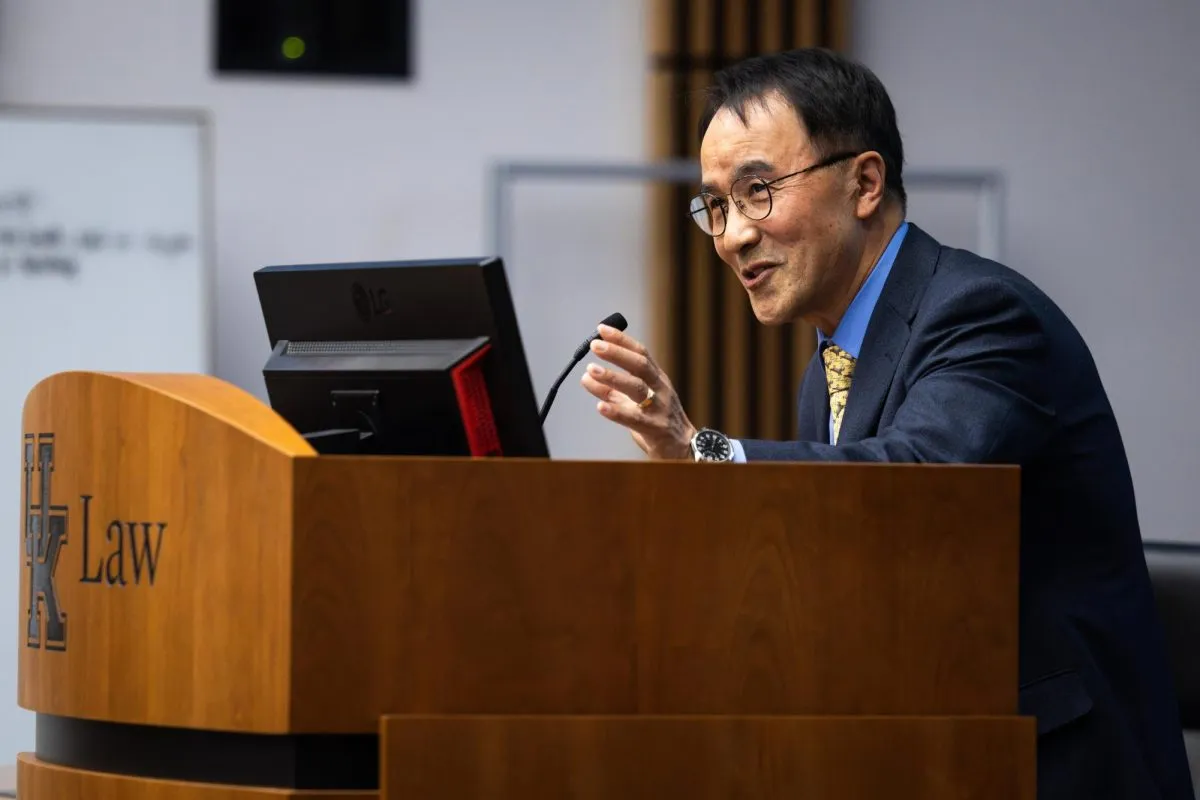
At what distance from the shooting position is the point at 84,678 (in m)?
1.40

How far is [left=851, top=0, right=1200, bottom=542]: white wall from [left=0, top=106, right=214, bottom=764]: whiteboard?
220 cm

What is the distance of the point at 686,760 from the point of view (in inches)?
51.2

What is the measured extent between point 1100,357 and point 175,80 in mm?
3014

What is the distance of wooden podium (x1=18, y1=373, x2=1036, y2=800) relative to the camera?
1276 mm

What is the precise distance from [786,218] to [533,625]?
975 mm

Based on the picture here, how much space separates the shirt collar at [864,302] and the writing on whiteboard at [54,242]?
261 centimetres

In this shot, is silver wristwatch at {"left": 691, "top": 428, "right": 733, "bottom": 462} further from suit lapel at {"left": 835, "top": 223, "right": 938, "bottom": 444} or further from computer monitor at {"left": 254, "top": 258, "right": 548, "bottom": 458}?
suit lapel at {"left": 835, "top": 223, "right": 938, "bottom": 444}

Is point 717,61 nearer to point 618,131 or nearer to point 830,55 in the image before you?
point 618,131

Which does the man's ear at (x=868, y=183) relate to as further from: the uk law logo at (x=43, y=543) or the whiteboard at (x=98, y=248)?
the whiteboard at (x=98, y=248)

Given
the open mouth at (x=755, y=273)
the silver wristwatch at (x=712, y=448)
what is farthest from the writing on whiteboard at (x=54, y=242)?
the silver wristwatch at (x=712, y=448)

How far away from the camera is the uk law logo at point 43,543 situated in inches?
57.6

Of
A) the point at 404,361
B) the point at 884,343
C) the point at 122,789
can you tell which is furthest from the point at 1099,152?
the point at 122,789

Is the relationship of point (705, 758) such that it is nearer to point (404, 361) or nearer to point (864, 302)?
point (404, 361)

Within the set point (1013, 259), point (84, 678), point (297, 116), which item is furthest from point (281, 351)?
point (1013, 259)
